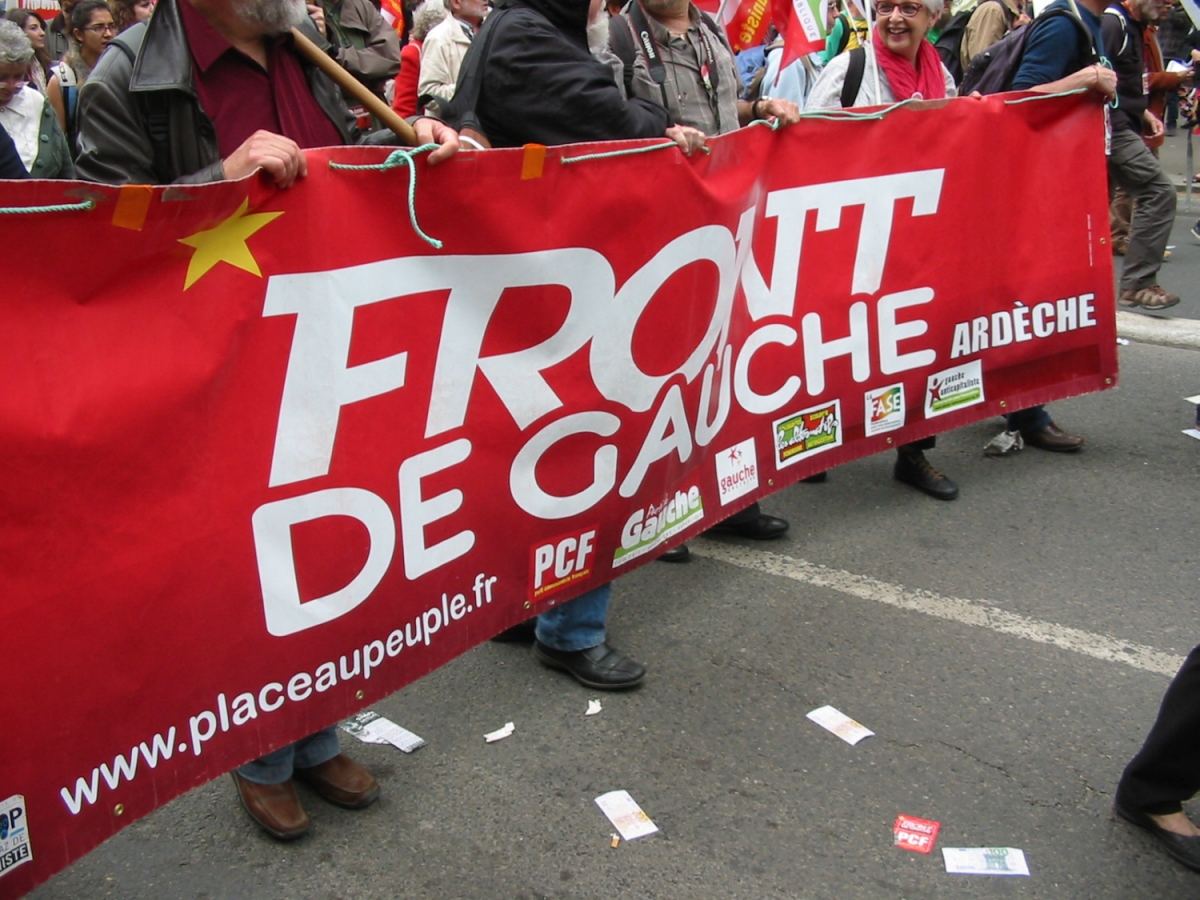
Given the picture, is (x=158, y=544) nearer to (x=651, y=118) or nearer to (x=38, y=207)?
(x=38, y=207)

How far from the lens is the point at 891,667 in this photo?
3383 millimetres

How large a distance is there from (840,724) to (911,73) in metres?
2.83

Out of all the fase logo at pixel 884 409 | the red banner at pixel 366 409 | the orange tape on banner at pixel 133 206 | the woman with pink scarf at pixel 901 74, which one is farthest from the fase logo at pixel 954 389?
the orange tape on banner at pixel 133 206

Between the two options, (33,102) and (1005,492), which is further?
(33,102)

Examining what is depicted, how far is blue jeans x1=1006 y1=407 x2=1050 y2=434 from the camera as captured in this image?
514 cm

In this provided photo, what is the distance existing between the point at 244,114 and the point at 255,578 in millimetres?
1051

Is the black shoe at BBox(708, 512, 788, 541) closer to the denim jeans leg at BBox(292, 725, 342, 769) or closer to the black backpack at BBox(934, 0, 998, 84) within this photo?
the denim jeans leg at BBox(292, 725, 342, 769)

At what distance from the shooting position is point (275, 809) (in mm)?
2691

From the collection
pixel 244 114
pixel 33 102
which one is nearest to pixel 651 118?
pixel 244 114

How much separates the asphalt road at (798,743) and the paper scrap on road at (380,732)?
0.12 ft

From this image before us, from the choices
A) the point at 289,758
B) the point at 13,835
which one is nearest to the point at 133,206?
the point at 13,835

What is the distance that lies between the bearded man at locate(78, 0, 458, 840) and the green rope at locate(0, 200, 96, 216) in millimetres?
344

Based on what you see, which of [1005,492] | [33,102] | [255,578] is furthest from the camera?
[33,102]

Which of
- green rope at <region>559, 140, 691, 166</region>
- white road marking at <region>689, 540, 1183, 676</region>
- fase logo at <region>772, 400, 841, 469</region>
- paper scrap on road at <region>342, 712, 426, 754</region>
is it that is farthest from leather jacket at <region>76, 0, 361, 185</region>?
white road marking at <region>689, 540, 1183, 676</region>
